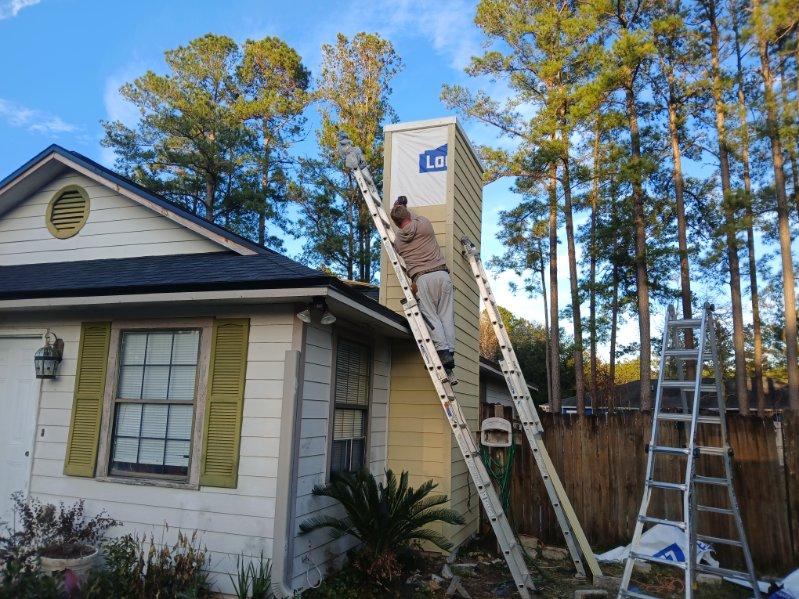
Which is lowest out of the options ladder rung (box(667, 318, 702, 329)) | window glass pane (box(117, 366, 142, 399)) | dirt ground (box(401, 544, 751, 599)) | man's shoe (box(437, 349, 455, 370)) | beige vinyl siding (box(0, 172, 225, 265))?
dirt ground (box(401, 544, 751, 599))

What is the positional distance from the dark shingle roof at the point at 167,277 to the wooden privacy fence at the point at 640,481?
3.08 meters

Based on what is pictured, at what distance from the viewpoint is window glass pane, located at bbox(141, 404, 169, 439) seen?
5262 millimetres

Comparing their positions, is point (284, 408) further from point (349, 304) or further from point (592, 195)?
point (592, 195)

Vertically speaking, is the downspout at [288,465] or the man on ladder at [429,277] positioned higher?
the man on ladder at [429,277]

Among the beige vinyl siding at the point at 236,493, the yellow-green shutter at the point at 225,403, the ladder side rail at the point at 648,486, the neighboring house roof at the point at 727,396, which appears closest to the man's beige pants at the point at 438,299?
Result: the beige vinyl siding at the point at 236,493

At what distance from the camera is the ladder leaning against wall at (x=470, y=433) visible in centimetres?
493

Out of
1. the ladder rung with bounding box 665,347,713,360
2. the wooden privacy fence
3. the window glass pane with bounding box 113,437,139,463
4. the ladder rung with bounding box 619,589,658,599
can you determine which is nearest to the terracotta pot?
the window glass pane with bounding box 113,437,139,463

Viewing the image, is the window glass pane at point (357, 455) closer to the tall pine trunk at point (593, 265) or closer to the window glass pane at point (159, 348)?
the window glass pane at point (159, 348)

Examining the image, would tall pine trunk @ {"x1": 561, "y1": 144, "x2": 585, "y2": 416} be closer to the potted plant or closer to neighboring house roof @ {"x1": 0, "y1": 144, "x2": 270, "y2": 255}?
neighboring house roof @ {"x1": 0, "y1": 144, "x2": 270, "y2": 255}

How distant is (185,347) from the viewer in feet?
A: 17.6

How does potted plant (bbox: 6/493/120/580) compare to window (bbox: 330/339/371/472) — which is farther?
window (bbox: 330/339/371/472)

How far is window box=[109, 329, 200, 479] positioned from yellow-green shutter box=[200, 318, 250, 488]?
242 millimetres

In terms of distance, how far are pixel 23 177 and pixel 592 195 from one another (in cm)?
2041

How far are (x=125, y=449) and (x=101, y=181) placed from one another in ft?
12.0
